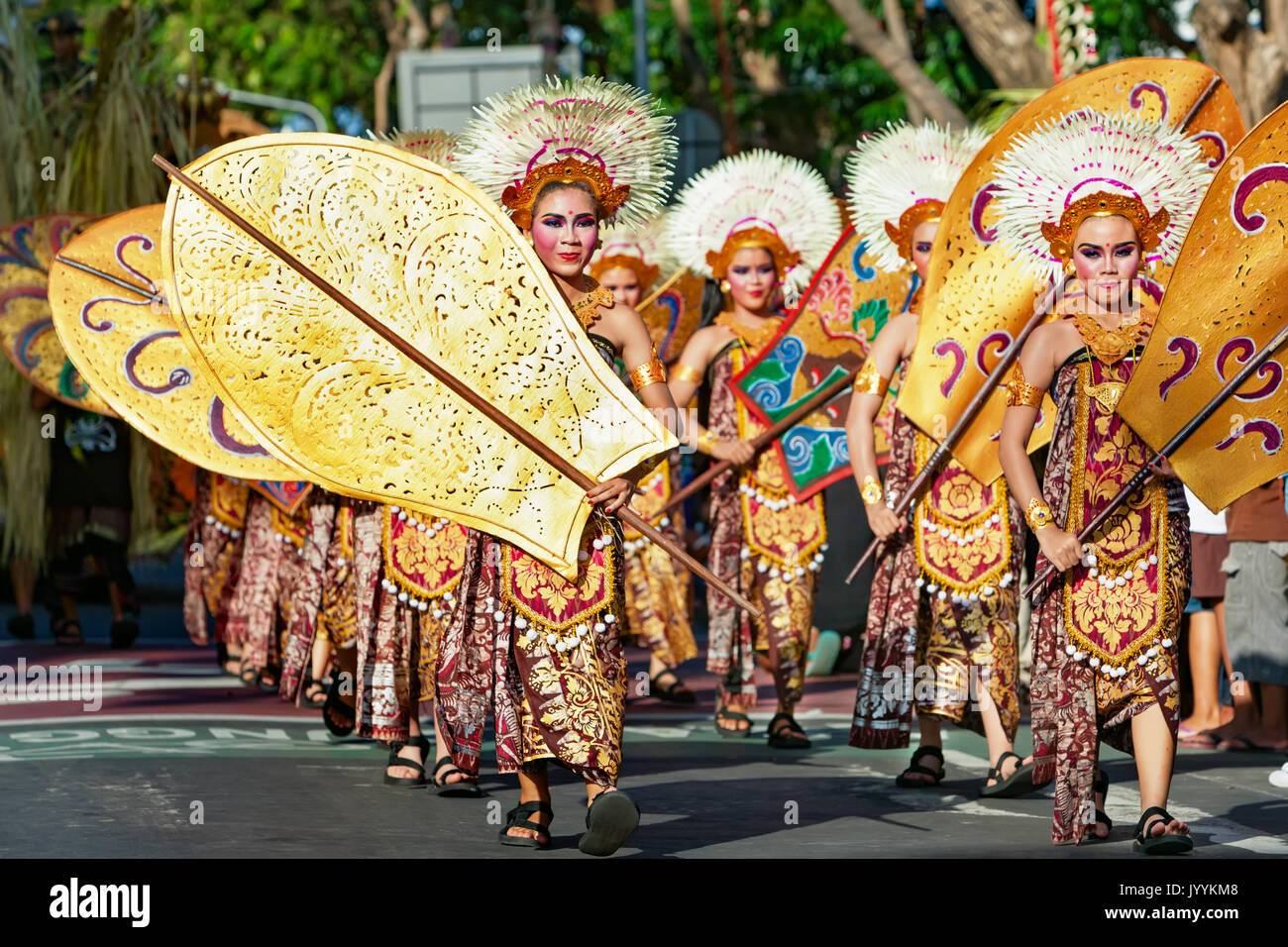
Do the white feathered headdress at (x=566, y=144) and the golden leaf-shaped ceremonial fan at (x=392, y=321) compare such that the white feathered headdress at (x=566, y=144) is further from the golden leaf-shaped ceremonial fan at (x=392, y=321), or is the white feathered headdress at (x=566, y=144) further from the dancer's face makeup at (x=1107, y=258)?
the dancer's face makeup at (x=1107, y=258)

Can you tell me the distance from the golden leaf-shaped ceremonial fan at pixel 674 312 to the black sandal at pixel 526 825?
4.87 metres

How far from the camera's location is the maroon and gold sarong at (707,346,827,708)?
9.21m

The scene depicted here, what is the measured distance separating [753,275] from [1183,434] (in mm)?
3613

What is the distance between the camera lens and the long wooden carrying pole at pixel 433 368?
630 cm

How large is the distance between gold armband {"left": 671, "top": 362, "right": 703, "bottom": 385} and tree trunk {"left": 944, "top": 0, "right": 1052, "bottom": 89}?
5591 mm

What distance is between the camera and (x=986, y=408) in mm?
7793

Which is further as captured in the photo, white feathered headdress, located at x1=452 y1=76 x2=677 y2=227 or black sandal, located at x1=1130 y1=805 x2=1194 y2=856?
white feathered headdress, located at x1=452 y1=76 x2=677 y2=227

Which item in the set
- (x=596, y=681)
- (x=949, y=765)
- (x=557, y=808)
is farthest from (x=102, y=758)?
(x=949, y=765)

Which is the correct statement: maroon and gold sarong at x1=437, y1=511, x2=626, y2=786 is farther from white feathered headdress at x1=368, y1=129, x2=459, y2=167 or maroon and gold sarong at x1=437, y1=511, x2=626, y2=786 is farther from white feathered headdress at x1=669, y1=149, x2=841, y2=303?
white feathered headdress at x1=669, y1=149, x2=841, y2=303

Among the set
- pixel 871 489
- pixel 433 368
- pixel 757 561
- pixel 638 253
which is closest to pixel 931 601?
pixel 871 489

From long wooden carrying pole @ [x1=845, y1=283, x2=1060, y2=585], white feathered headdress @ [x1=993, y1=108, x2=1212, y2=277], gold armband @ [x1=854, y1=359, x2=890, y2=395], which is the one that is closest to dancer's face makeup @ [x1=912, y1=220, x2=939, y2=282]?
gold armband @ [x1=854, y1=359, x2=890, y2=395]

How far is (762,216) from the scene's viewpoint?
987 cm

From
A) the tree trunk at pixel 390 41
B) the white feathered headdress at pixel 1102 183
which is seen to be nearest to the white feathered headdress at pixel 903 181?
the white feathered headdress at pixel 1102 183
